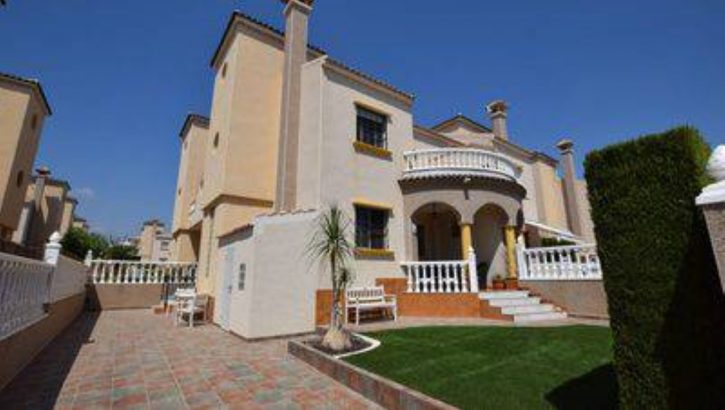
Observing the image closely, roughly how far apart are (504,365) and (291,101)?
40.1 ft

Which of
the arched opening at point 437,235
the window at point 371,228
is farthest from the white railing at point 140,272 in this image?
the arched opening at point 437,235

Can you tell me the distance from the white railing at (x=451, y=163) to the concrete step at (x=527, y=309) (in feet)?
17.9

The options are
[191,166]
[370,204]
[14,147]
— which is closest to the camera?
[370,204]

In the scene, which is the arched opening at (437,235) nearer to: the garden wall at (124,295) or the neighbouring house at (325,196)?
the neighbouring house at (325,196)

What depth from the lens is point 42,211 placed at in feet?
99.9

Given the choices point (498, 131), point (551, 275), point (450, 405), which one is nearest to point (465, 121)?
point (498, 131)

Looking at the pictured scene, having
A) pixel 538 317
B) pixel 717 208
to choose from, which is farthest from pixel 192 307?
pixel 717 208

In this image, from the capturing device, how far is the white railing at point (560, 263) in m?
12.1

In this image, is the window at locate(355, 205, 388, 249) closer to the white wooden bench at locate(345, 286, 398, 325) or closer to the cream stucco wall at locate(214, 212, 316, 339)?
the white wooden bench at locate(345, 286, 398, 325)

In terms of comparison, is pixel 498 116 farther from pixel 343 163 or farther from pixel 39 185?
pixel 39 185

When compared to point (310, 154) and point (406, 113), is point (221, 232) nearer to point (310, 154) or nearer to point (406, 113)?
point (310, 154)

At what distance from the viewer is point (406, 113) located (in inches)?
660

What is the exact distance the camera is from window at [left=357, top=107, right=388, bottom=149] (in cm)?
1518

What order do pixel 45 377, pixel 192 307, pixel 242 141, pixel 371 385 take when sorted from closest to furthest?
1. pixel 371 385
2. pixel 45 377
3. pixel 192 307
4. pixel 242 141
